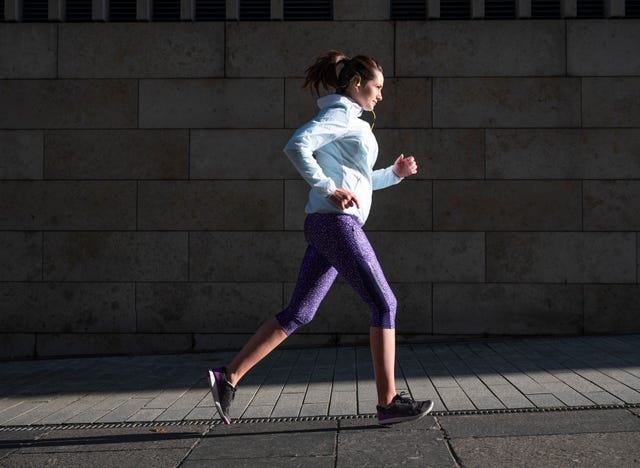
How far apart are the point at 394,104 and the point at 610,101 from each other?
214 centimetres

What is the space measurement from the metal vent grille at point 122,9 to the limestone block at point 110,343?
3.23 meters

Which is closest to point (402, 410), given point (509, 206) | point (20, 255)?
point (509, 206)

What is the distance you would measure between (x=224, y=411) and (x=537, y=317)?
14.2 ft

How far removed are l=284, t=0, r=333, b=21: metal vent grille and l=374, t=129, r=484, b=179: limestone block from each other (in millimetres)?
1478

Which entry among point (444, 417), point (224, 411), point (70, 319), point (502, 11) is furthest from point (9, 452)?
point (502, 11)

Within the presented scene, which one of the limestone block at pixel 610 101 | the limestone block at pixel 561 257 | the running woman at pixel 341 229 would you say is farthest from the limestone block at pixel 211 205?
the running woman at pixel 341 229

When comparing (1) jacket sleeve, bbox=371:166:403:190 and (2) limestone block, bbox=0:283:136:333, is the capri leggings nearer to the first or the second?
(1) jacket sleeve, bbox=371:166:403:190

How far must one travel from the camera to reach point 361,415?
421 centimetres

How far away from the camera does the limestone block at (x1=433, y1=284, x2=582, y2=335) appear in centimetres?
736

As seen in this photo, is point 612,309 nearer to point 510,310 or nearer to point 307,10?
point 510,310

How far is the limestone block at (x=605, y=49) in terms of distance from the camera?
24.4ft

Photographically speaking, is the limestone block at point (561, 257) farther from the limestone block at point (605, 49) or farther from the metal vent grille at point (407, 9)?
the metal vent grille at point (407, 9)

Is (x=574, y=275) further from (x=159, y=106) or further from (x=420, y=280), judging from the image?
(x=159, y=106)

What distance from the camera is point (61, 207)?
24.7ft
